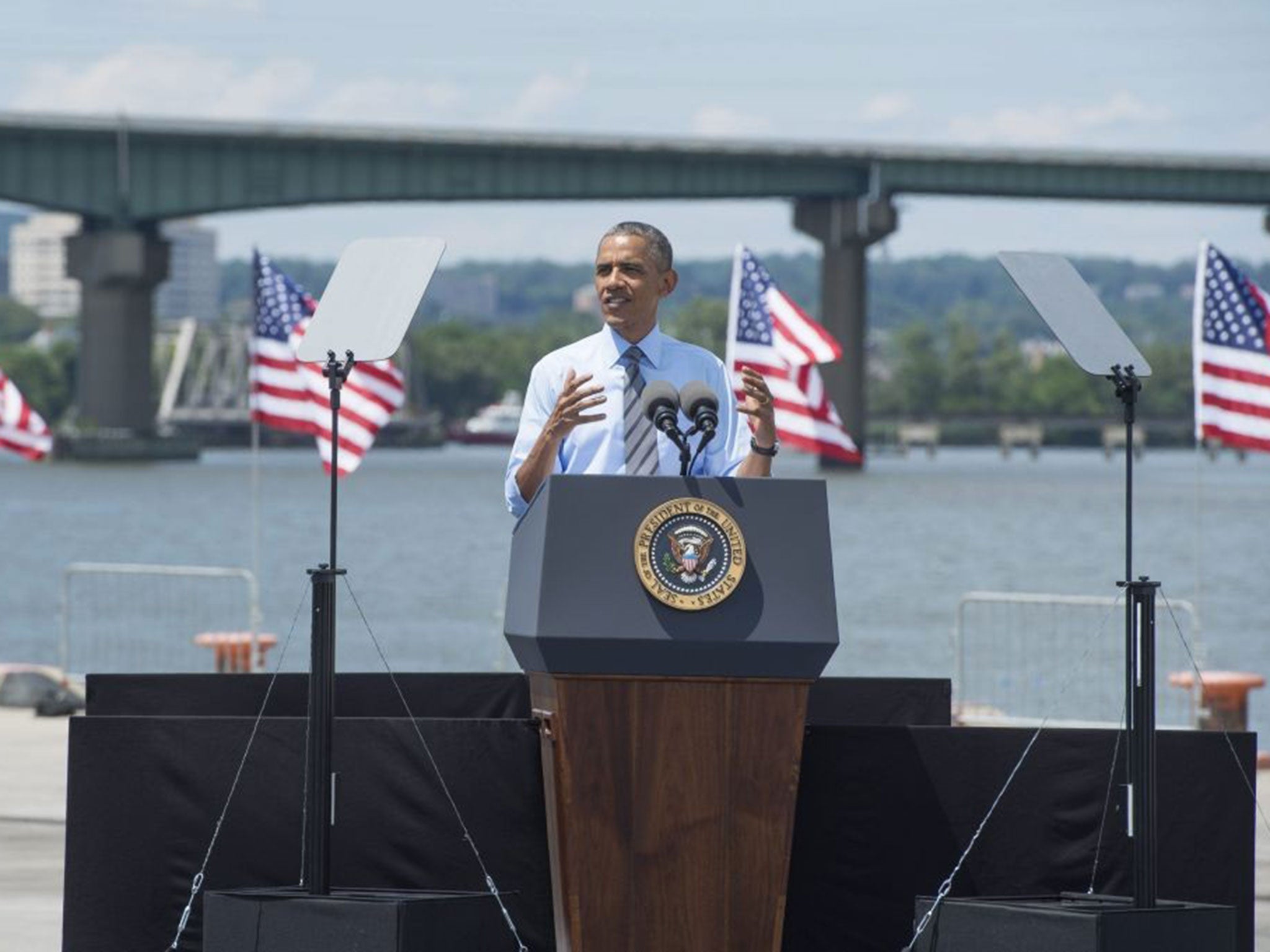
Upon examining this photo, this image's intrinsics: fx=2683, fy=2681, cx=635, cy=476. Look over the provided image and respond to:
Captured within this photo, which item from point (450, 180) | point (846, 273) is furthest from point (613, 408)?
point (846, 273)

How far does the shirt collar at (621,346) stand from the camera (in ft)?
25.1

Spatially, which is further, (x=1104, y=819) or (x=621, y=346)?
(x=1104, y=819)

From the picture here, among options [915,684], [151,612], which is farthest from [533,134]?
[915,684]

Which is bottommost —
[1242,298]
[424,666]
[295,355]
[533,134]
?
[424,666]

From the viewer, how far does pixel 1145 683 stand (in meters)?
7.32

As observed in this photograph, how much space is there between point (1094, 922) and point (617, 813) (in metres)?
1.32

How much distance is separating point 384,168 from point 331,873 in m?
85.9

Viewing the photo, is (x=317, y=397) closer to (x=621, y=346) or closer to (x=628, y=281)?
(x=621, y=346)

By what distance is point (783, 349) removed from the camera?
2453 centimetres

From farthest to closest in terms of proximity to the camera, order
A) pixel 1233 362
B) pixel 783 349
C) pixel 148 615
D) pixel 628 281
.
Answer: pixel 148 615 → pixel 783 349 → pixel 1233 362 → pixel 628 281

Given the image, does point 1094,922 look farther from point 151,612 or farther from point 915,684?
point 151,612


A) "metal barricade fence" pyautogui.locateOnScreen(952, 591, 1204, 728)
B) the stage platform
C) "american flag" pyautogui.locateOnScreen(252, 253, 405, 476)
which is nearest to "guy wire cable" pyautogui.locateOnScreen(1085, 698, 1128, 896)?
the stage platform

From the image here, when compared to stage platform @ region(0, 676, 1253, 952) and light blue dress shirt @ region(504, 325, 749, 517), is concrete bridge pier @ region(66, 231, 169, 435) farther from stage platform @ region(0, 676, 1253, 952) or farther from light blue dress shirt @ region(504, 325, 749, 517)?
light blue dress shirt @ region(504, 325, 749, 517)

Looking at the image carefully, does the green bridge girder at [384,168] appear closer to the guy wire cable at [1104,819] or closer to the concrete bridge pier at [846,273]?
the concrete bridge pier at [846,273]
